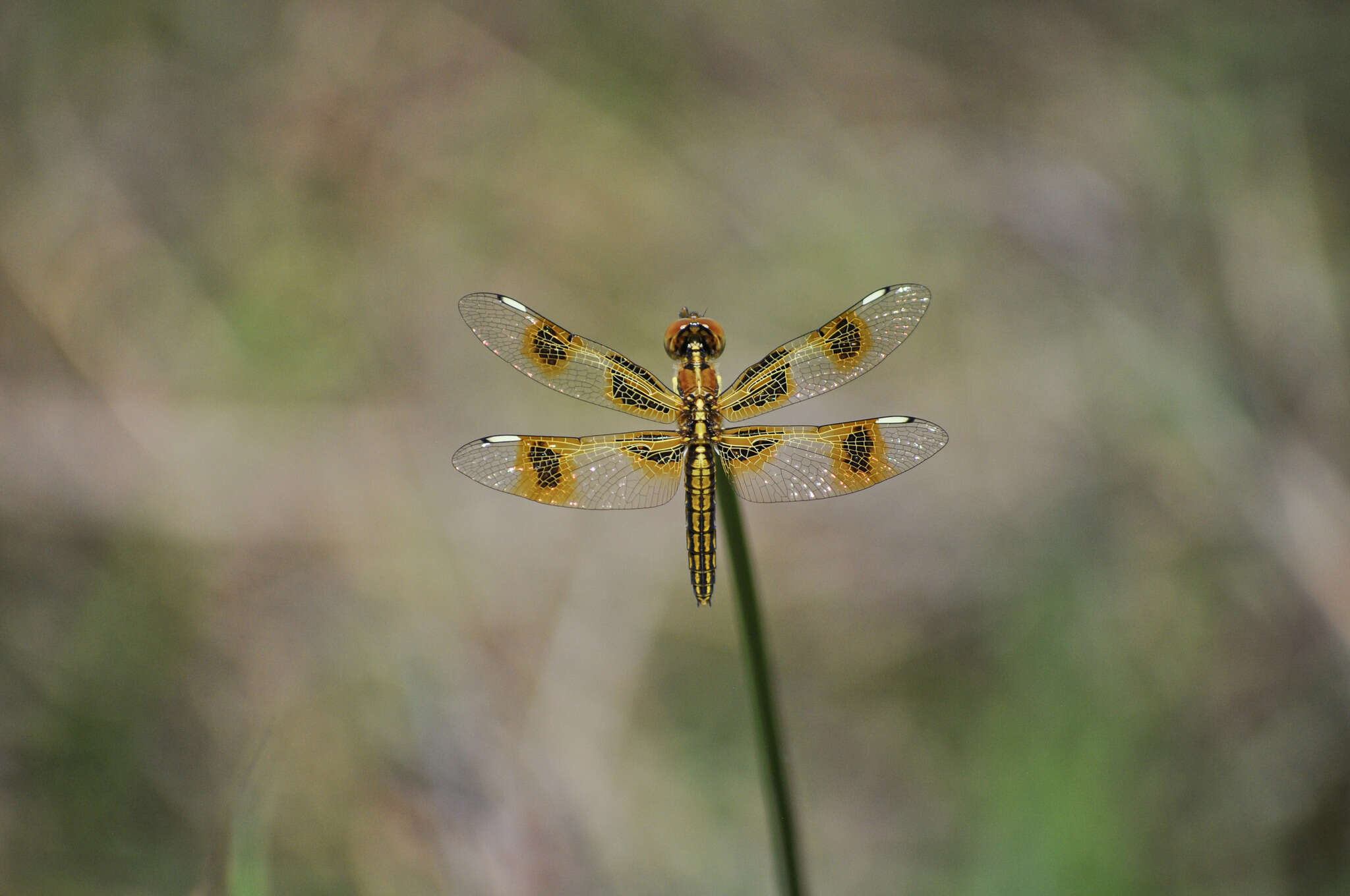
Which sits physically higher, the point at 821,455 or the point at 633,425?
the point at 633,425

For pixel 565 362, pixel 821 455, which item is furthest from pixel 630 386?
pixel 821 455

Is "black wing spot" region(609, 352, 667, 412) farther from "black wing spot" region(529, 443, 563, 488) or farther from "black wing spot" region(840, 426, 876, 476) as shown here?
"black wing spot" region(840, 426, 876, 476)

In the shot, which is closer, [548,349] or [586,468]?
[586,468]

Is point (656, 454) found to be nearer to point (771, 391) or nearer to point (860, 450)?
point (771, 391)

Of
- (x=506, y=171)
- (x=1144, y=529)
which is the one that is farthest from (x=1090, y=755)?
(x=506, y=171)

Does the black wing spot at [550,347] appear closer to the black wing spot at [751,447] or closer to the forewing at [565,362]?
the forewing at [565,362]

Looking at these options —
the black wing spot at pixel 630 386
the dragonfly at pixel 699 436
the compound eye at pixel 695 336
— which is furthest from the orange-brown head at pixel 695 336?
the black wing spot at pixel 630 386
